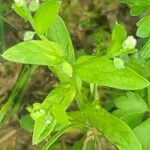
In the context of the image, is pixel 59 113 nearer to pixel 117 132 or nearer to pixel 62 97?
pixel 62 97

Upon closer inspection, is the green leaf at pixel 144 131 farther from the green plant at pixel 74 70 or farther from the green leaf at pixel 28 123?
the green leaf at pixel 28 123

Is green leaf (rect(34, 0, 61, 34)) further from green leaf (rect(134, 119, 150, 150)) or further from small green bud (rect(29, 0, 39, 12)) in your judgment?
green leaf (rect(134, 119, 150, 150))

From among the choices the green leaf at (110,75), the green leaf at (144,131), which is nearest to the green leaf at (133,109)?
the green leaf at (144,131)

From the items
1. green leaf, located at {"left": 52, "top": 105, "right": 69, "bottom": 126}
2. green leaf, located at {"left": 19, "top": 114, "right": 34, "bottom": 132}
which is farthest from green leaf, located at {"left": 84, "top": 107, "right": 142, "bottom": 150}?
green leaf, located at {"left": 19, "top": 114, "right": 34, "bottom": 132}

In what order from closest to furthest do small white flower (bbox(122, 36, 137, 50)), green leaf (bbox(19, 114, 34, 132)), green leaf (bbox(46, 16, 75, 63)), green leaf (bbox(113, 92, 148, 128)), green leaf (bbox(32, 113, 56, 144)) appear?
small white flower (bbox(122, 36, 137, 50))
green leaf (bbox(32, 113, 56, 144))
green leaf (bbox(46, 16, 75, 63))
green leaf (bbox(113, 92, 148, 128))
green leaf (bbox(19, 114, 34, 132))

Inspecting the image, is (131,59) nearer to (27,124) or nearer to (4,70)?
(27,124)

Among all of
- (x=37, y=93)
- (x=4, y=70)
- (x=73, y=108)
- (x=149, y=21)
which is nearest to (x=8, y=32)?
(x=4, y=70)
